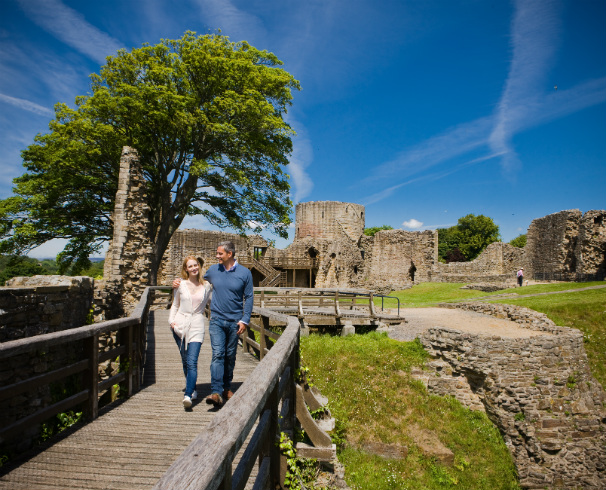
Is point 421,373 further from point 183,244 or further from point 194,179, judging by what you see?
point 183,244

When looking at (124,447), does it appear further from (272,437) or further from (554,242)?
(554,242)

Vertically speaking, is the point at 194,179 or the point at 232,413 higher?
the point at 194,179

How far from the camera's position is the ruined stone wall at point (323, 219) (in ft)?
142

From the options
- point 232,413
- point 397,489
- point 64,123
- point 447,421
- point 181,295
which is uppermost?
point 64,123

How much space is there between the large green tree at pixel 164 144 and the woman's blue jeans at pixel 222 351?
1157 cm

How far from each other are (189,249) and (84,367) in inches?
1147

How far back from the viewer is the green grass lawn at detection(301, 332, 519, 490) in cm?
824

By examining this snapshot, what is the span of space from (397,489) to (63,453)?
21.9 feet

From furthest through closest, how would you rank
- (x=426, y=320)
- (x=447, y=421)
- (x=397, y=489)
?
1. (x=426, y=320)
2. (x=447, y=421)
3. (x=397, y=489)

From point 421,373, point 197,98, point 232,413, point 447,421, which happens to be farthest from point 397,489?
point 197,98

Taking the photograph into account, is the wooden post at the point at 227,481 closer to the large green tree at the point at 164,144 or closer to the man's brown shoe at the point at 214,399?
the man's brown shoe at the point at 214,399

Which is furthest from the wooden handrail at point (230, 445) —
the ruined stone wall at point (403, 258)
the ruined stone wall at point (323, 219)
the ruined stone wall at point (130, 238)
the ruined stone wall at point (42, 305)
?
the ruined stone wall at point (323, 219)

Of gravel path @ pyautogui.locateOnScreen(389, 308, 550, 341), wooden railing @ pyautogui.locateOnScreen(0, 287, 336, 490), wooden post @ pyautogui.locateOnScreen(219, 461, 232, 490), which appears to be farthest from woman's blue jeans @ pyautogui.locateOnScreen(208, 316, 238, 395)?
gravel path @ pyautogui.locateOnScreen(389, 308, 550, 341)

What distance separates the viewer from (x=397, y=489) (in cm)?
777
